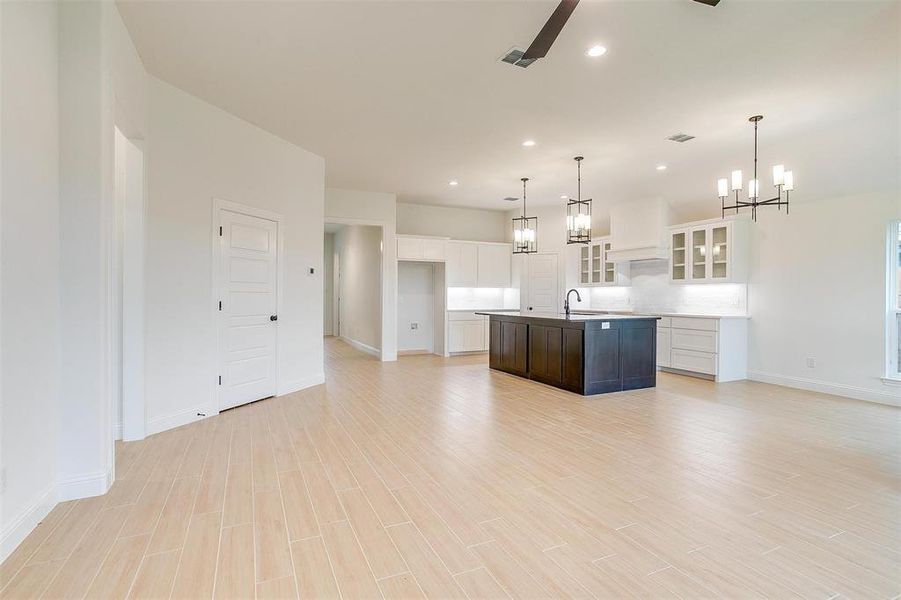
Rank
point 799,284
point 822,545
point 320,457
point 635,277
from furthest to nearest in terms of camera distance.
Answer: point 635,277, point 799,284, point 320,457, point 822,545

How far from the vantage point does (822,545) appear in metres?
2.21

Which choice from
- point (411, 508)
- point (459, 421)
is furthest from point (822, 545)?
point (459, 421)

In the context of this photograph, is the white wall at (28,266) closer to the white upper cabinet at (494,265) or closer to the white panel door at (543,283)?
the white upper cabinet at (494,265)

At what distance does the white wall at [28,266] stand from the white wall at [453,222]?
264 inches

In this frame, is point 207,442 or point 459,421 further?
point 459,421

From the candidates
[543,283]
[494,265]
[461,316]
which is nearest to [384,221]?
[461,316]

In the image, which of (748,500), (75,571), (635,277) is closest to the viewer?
(75,571)

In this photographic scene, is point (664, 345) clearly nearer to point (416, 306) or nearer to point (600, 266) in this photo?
point (600, 266)

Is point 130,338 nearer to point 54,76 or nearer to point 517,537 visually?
point 54,76

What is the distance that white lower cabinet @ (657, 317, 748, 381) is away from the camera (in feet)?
21.0

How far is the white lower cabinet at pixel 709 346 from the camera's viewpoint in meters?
6.41

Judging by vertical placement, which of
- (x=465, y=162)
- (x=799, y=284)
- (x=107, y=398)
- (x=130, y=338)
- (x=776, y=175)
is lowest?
(x=107, y=398)

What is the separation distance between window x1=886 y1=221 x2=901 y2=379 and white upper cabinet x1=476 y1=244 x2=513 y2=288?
19.6ft

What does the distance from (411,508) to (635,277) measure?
702 centimetres
